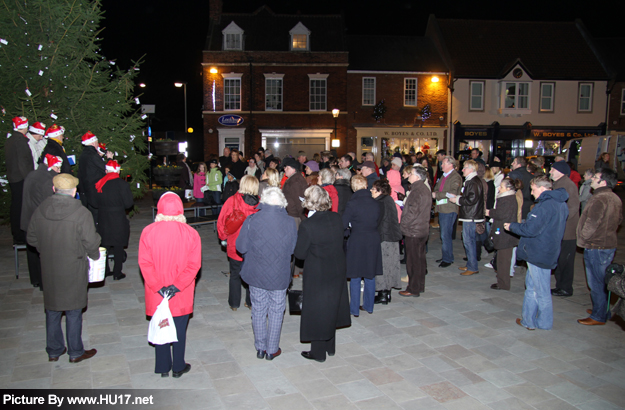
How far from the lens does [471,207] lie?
841cm

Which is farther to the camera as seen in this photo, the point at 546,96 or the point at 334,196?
the point at 546,96

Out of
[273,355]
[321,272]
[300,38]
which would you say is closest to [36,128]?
[273,355]

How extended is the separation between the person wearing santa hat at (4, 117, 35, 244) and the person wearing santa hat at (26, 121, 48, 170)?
14 centimetres

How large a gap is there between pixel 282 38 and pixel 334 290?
84.9ft

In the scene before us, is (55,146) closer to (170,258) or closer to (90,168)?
(90,168)

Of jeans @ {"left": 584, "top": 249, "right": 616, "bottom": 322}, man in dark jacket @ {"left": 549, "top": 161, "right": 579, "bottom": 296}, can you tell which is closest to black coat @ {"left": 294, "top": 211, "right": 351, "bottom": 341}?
jeans @ {"left": 584, "top": 249, "right": 616, "bottom": 322}

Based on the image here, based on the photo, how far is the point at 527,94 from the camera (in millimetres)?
29875

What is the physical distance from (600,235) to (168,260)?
562cm

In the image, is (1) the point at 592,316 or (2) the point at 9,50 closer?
(1) the point at 592,316

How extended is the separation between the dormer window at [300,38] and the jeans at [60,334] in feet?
82.6

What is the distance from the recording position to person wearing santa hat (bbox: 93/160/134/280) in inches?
294

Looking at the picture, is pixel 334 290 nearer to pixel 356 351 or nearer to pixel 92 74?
pixel 356 351

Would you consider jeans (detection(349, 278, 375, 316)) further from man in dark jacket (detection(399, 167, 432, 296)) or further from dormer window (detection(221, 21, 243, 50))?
dormer window (detection(221, 21, 243, 50))

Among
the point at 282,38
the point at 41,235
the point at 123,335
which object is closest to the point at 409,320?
the point at 123,335
